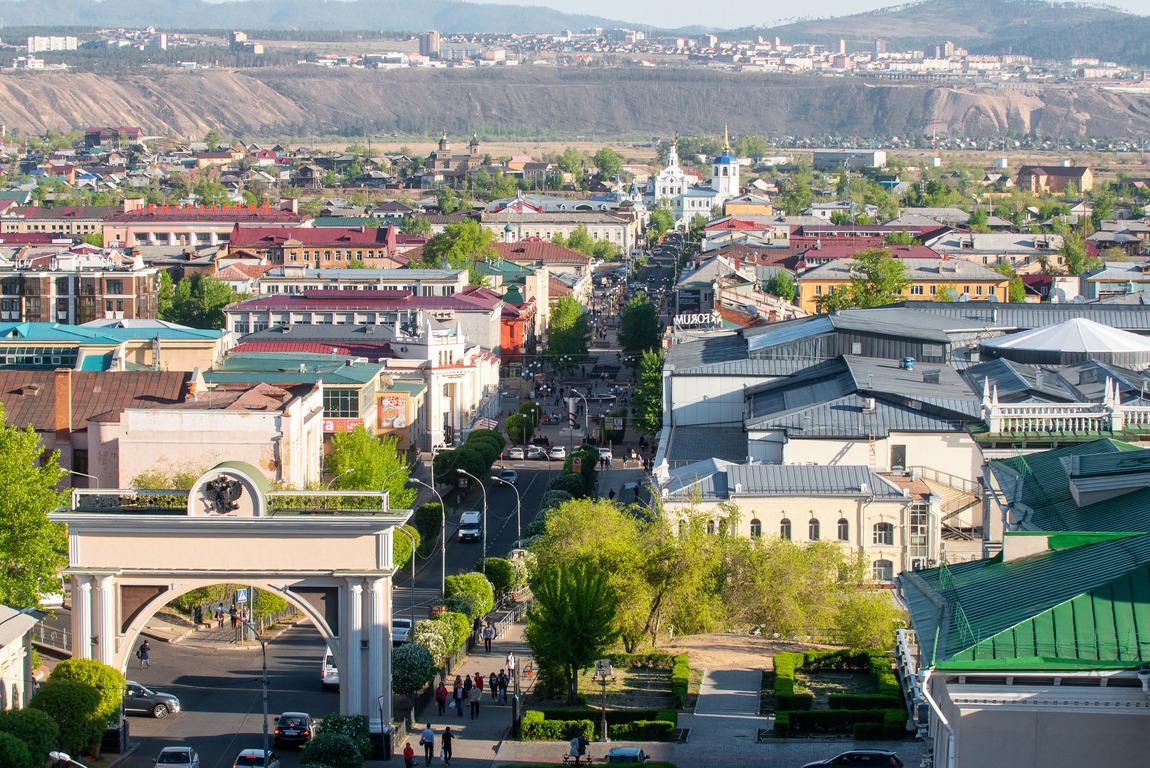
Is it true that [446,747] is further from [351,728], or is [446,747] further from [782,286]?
[782,286]

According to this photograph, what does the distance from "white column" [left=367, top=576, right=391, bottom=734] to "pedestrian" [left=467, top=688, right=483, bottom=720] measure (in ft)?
9.15

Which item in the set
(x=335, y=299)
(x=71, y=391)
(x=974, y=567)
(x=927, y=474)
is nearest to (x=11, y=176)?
(x=335, y=299)

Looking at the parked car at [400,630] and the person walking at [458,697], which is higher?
the person walking at [458,697]

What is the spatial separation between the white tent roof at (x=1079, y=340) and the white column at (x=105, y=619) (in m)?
28.3

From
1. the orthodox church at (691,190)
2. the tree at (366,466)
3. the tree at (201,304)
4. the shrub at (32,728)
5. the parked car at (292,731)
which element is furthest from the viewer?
the orthodox church at (691,190)

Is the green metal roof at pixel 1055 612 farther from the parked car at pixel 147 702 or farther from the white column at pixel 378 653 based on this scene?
the parked car at pixel 147 702

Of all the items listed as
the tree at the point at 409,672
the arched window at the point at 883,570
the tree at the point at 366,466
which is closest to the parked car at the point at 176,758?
the tree at the point at 409,672

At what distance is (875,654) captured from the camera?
31.5m

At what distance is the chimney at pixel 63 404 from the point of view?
4700 cm

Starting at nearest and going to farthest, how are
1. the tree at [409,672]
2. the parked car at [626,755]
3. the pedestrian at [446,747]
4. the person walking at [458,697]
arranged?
the parked car at [626,755] → the pedestrian at [446,747] → the tree at [409,672] → the person walking at [458,697]

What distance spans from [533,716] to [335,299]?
165 feet

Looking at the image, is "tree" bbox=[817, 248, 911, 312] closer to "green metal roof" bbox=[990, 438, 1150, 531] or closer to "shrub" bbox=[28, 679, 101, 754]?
"green metal roof" bbox=[990, 438, 1150, 531]

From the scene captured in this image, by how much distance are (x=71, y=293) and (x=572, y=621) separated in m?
60.4

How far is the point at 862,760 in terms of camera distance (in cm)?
2497
